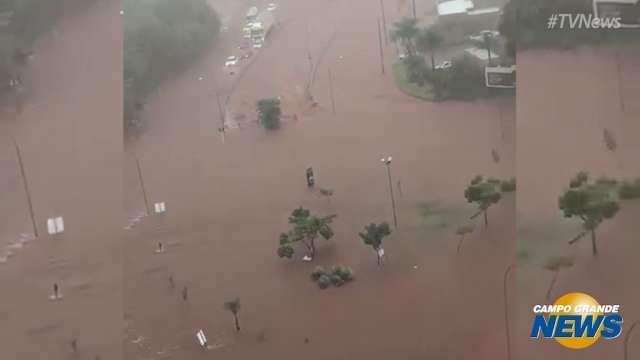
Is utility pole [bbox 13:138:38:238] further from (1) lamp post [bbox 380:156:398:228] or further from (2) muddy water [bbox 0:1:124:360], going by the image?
(1) lamp post [bbox 380:156:398:228]

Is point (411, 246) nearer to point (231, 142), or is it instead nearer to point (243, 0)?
point (231, 142)

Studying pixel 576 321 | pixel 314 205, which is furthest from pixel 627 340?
pixel 314 205

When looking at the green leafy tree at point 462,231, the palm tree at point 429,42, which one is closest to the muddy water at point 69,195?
the palm tree at point 429,42

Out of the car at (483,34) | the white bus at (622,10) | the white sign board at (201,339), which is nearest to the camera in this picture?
the white bus at (622,10)

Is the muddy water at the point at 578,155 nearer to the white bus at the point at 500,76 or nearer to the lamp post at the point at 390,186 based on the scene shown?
the white bus at the point at 500,76

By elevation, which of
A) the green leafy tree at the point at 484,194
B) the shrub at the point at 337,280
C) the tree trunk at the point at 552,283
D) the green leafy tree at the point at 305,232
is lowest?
the tree trunk at the point at 552,283

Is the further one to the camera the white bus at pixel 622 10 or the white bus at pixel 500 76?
the white bus at pixel 500 76

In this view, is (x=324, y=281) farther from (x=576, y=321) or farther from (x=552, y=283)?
(x=576, y=321)
